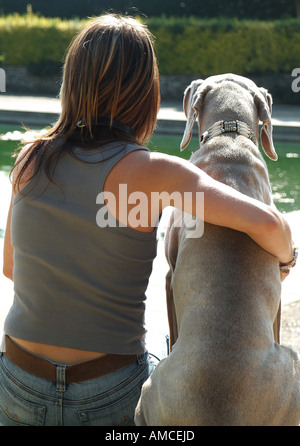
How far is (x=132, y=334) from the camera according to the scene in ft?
6.47

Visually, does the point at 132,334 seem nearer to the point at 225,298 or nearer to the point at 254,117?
the point at 225,298

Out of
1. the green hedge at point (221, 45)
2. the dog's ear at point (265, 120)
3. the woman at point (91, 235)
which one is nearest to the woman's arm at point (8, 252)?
the woman at point (91, 235)

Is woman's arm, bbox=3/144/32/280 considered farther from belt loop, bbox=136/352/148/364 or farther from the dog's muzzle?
the dog's muzzle

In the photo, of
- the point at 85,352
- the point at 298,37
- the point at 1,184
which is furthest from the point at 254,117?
the point at 298,37

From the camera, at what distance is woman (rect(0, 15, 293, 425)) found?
183 centimetres

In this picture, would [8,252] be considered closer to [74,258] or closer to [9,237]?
[9,237]

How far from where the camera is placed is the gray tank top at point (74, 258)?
1.85 metres

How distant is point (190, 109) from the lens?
9.85ft

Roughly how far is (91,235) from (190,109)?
1.33m

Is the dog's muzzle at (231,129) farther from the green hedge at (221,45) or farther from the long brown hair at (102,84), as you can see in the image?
the green hedge at (221,45)

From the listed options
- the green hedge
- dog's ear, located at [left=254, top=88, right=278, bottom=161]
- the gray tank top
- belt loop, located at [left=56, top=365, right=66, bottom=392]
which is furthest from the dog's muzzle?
the green hedge

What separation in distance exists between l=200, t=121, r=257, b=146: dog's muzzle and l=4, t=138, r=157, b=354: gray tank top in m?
0.81

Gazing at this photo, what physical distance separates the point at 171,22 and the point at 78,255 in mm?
16178

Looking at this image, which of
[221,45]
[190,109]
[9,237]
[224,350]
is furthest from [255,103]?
[221,45]
